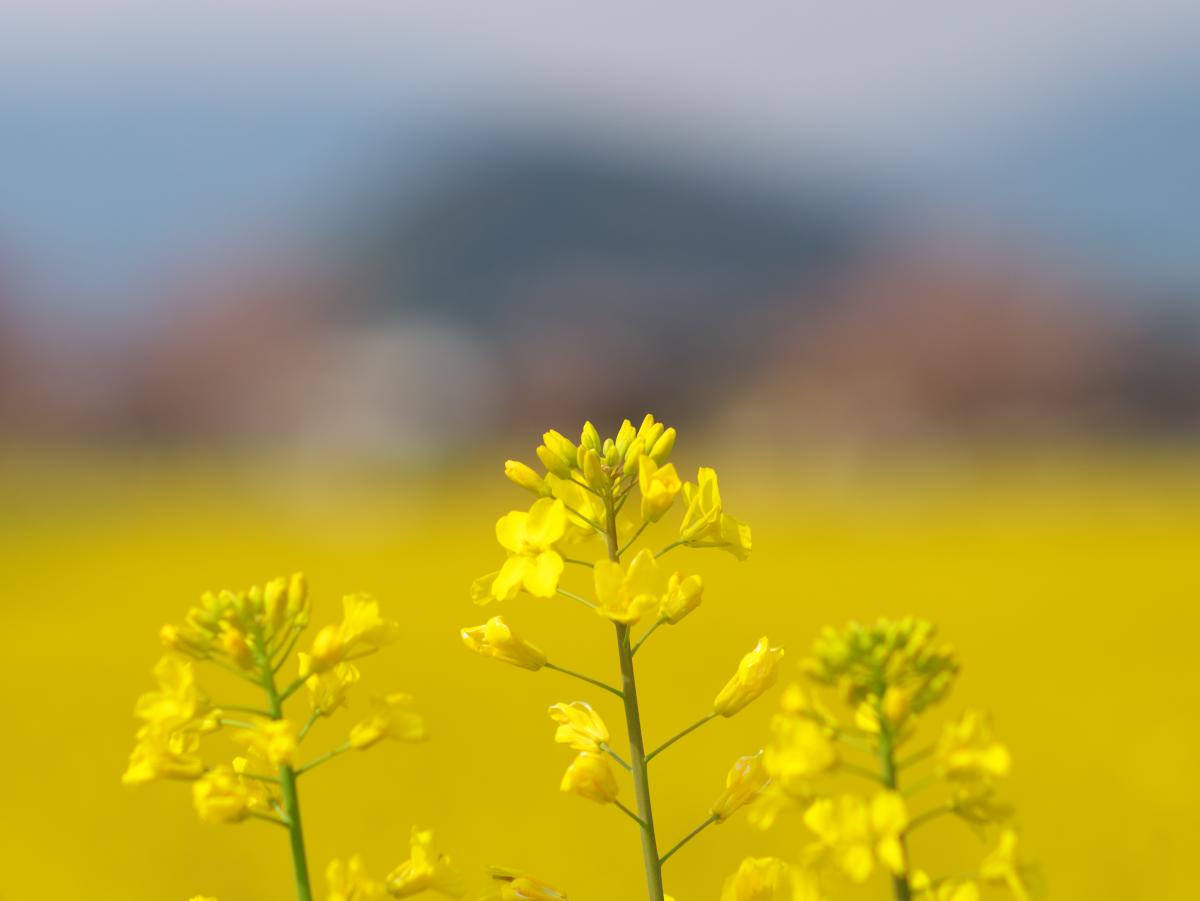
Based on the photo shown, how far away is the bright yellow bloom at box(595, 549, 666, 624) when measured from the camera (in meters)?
1.29

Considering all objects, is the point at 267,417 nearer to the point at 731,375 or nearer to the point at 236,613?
the point at 731,375

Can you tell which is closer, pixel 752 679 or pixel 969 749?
pixel 969 749

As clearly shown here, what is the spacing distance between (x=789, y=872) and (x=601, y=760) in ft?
0.82

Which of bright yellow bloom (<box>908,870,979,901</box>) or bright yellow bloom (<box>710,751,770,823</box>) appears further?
bright yellow bloom (<box>710,751,770,823</box>)

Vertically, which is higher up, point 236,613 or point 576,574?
point 576,574

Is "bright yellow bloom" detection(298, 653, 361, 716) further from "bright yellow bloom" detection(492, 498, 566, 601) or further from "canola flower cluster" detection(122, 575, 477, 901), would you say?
"bright yellow bloom" detection(492, 498, 566, 601)

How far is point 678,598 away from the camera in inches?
55.8

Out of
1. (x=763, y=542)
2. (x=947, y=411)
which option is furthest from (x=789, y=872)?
(x=947, y=411)

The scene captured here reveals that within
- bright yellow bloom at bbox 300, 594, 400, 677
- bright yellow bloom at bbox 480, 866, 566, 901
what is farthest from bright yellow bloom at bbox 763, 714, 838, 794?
bright yellow bloom at bbox 300, 594, 400, 677

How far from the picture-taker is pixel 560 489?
59.2 inches

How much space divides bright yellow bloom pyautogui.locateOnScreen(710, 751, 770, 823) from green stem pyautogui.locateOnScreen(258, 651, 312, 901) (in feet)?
1.61

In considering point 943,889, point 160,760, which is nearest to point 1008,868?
point 943,889

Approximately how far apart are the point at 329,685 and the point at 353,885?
0.23m

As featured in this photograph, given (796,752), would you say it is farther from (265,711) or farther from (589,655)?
(589,655)
